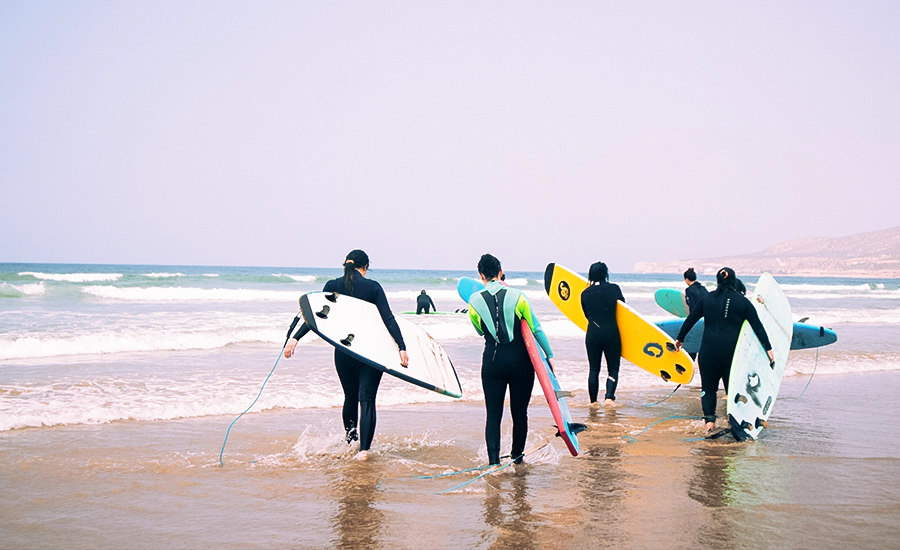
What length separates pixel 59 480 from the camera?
4.36m

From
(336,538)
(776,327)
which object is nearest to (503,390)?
(336,538)

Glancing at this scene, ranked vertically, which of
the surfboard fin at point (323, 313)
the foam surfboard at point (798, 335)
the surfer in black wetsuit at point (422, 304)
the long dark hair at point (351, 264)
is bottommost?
the surfer in black wetsuit at point (422, 304)

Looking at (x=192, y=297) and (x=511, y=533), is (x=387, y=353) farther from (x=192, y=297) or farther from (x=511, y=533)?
(x=192, y=297)

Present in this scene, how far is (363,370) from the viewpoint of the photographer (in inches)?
196

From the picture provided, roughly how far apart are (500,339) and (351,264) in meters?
1.31

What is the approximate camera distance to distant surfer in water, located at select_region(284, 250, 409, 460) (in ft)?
16.2

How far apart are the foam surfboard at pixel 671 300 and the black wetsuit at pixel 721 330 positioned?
443 centimetres

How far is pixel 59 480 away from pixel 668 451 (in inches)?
169

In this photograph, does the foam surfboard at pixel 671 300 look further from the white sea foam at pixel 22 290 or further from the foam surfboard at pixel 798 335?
the white sea foam at pixel 22 290

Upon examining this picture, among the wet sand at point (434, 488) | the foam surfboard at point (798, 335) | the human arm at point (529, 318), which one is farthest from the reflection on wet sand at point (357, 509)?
the foam surfboard at point (798, 335)

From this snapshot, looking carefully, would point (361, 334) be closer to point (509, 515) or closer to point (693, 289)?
point (509, 515)

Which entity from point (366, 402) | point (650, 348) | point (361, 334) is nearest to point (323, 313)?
point (361, 334)

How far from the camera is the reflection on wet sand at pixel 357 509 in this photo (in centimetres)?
337

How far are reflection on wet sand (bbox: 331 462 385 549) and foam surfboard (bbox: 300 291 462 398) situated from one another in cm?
73
